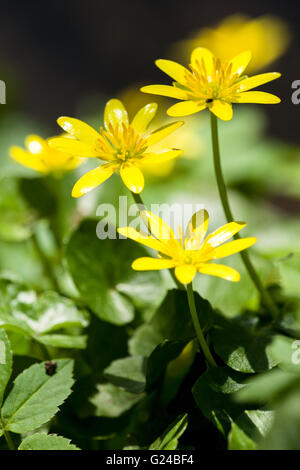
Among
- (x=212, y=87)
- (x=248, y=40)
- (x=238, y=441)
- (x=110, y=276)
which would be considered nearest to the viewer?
(x=238, y=441)

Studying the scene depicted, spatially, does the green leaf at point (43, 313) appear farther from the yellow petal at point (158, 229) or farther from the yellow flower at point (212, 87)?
the yellow flower at point (212, 87)

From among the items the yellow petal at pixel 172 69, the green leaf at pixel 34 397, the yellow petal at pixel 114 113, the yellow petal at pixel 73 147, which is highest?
the yellow petal at pixel 172 69

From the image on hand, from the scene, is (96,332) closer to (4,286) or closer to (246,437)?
(4,286)

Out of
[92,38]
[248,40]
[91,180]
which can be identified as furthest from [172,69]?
[92,38]

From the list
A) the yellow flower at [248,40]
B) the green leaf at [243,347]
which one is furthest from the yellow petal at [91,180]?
the yellow flower at [248,40]

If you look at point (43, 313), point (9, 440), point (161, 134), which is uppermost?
point (161, 134)

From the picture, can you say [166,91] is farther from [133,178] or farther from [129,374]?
[129,374]
